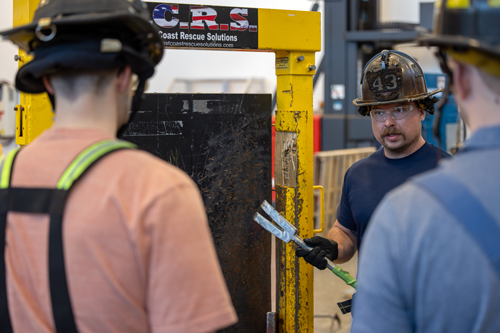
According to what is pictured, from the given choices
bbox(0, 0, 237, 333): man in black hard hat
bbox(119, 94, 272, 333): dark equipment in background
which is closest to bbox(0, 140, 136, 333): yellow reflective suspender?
bbox(0, 0, 237, 333): man in black hard hat

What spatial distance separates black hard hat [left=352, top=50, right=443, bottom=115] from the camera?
221 centimetres

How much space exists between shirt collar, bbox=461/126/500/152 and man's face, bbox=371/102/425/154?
1317 millimetres

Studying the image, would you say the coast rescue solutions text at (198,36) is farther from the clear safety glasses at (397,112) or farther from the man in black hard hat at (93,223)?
the man in black hard hat at (93,223)

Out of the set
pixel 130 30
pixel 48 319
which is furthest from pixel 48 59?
pixel 48 319

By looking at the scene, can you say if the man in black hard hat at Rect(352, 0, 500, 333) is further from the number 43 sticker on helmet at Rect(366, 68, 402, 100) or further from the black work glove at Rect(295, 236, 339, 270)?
the number 43 sticker on helmet at Rect(366, 68, 402, 100)

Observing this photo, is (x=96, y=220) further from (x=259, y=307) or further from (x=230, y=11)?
(x=259, y=307)

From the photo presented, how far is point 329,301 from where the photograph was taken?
4410mm

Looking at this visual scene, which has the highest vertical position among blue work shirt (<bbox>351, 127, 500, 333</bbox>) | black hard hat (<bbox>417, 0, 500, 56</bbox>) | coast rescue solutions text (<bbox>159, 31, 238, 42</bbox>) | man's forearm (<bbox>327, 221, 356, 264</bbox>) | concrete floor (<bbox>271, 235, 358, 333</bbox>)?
coast rescue solutions text (<bbox>159, 31, 238, 42</bbox>)

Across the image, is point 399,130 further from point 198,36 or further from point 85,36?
point 85,36

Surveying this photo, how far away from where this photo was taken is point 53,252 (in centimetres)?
89

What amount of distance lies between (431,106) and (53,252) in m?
1.97

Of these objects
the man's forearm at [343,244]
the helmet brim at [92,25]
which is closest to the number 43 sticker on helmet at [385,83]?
the man's forearm at [343,244]

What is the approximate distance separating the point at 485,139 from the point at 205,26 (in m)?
1.56

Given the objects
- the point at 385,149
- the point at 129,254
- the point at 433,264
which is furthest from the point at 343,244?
the point at 129,254
